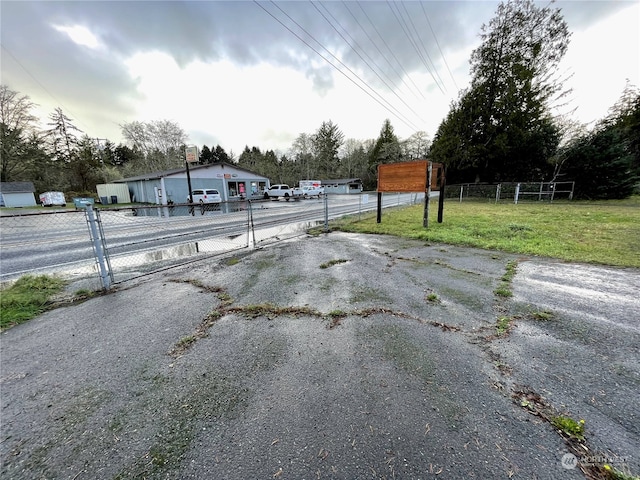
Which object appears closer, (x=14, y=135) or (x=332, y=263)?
(x=332, y=263)

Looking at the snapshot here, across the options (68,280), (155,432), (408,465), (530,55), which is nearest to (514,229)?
(408,465)

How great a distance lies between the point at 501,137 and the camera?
957 inches

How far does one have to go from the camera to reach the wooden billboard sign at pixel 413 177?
9.48 meters

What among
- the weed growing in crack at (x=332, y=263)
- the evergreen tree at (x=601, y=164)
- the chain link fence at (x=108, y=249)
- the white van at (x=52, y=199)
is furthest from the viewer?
the white van at (x=52, y=199)

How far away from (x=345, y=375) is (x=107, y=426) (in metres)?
1.91

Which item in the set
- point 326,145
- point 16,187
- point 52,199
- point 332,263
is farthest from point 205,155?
point 332,263

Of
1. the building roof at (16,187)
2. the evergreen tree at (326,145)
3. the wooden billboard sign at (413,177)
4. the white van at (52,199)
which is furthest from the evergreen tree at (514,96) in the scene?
the building roof at (16,187)

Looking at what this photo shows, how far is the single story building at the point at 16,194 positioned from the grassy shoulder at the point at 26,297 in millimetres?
44608

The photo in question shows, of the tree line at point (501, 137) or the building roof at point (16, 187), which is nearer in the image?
the tree line at point (501, 137)

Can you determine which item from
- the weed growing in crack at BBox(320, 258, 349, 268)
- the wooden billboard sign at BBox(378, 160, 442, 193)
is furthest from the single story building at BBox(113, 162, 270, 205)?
the weed growing in crack at BBox(320, 258, 349, 268)

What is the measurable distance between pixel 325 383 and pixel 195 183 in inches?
1139

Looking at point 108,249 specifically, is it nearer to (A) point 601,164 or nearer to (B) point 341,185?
(A) point 601,164

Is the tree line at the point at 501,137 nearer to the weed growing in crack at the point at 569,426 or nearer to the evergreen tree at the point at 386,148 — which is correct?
the evergreen tree at the point at 386,148

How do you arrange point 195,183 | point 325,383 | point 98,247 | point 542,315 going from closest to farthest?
1. point 325,383
2. point 542,315
3. point 98,247
4. point 195,183
